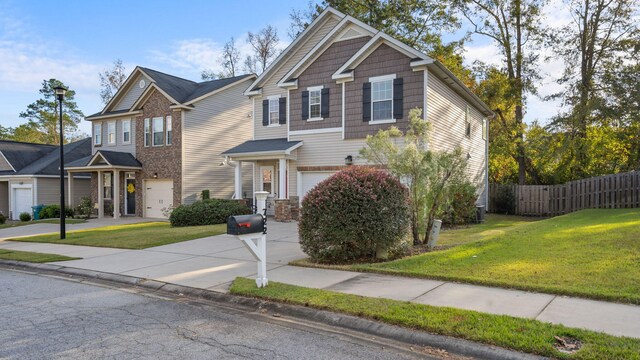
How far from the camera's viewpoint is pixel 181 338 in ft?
15.3

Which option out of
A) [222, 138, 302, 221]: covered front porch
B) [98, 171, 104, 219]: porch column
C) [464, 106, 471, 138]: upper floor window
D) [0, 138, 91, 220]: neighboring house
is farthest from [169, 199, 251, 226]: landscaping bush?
[0, 138, 91, 220]: neighboring house

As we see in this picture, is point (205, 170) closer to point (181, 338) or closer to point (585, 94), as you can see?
point (181, 338)

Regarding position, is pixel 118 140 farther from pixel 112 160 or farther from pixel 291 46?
pixel 291 46

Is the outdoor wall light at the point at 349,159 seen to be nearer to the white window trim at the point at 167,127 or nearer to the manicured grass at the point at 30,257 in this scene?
the manicured grass at the point at 30,257

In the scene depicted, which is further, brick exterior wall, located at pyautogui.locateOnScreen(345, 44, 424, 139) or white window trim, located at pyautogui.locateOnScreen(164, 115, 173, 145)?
white window trim, located at pyautogui.locateOnScreen(164, 115, 173, 145)

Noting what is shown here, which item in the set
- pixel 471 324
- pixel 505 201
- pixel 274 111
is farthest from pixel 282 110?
pixel 471 324

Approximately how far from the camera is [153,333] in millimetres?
4840

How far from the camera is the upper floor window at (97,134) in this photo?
25.5 m

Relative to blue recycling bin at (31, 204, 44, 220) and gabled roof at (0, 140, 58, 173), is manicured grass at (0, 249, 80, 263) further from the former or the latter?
gabled roof at (0, 140, 58, 173)

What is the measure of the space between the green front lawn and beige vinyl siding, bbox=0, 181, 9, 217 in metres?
32.1

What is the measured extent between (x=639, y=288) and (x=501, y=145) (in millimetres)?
21768

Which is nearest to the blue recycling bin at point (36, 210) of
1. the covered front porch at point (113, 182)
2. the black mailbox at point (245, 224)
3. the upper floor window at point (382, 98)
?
the covered front porch at point (113, 182)

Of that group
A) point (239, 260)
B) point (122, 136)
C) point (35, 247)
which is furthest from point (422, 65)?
point (122, 136)

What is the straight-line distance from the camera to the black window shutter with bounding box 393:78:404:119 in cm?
1550
